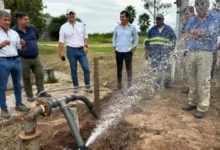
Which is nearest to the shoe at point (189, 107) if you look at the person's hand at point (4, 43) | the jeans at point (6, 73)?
the jeans at point (6, 73)

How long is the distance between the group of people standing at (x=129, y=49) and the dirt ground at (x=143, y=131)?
0.93ft

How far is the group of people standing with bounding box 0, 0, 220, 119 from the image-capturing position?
A: 3.73 metres

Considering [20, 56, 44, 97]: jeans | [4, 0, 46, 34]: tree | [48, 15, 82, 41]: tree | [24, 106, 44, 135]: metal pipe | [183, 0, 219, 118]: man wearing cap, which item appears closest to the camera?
[24, 106, 44, 135]: metal pipe

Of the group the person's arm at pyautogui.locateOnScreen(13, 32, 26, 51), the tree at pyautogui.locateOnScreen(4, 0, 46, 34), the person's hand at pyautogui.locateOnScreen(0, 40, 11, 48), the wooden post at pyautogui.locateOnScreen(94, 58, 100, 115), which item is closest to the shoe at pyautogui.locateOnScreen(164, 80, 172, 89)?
the wooden post at pyautogui.locateOnScreen(94, 58, 100, 115)

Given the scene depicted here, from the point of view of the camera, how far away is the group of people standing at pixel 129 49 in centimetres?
373

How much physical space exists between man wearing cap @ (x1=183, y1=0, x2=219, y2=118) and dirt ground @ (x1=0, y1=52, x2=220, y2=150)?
14.3 inches

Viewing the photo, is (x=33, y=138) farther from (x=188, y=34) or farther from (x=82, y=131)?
(x=188, y=34)

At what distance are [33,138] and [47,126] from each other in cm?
129

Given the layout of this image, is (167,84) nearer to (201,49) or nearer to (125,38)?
(125,38)

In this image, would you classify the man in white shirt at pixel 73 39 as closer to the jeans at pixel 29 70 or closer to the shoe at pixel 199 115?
the jeans at pixel 29 70

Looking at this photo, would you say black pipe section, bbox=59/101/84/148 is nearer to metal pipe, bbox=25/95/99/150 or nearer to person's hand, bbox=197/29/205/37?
metal pipe, bbox=25/95/99/150

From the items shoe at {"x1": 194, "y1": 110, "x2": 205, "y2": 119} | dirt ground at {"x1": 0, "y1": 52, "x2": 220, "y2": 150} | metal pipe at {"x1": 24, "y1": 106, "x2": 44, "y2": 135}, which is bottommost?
dirt ground at {"x1": 0, "y1": 52, "x2": 220, "y2": 150}

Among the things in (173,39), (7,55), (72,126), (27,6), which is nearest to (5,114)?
(7,55)

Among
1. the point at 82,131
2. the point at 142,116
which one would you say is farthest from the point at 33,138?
the point at 142,116
